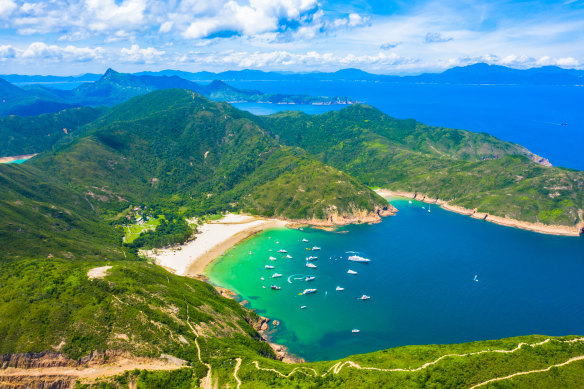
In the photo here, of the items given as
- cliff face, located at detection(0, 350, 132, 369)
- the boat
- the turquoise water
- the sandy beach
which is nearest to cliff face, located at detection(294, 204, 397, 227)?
the turquoise water

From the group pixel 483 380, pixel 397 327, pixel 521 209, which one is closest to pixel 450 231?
pixel 521 209

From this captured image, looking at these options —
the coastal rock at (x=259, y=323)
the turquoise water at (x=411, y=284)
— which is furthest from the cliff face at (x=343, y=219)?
the coastal rock at (x=259, y=323)

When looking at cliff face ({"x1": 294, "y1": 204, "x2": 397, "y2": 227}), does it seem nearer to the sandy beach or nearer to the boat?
the sandy beach

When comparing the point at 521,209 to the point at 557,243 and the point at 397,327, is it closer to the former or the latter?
the point at 557,243

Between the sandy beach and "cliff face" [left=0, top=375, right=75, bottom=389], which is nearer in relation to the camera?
"cliff face" [left=0, top=375, right=75, bottom=389]

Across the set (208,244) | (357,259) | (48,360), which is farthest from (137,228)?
(48,360)

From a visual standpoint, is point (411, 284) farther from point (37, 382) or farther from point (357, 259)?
point (37, 382)
